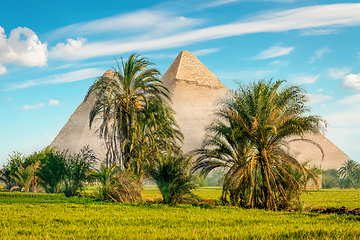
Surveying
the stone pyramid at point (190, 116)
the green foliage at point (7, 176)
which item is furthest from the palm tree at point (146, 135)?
the stone pyramid at point (190, 116)

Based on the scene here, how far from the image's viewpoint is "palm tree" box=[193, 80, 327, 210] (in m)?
15.4

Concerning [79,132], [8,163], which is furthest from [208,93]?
[8,163]

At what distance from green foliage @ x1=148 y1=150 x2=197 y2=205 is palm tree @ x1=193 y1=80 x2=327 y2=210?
77.2 inches

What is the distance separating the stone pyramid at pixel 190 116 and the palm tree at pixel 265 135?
79.3 meters

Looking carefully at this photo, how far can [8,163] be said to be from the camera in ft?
102

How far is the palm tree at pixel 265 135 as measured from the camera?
15.4 meters

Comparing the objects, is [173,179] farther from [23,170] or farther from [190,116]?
[190,116]

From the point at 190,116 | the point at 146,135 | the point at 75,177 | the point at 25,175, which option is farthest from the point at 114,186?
the point at 190,116

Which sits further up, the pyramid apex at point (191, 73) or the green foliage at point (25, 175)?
the pyramid apex at point (191, 73)

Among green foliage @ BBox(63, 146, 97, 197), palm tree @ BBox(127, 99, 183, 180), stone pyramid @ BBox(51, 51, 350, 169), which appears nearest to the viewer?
green foliage @ BBox(63, 146, 97, 197)

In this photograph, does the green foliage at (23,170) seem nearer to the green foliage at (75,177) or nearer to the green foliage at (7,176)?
the green foliage at (7,176)

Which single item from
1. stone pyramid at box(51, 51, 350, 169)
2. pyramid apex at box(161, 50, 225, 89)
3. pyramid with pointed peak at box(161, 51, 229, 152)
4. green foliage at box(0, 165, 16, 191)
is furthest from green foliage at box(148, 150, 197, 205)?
pyramid apex at box(161, 50, 225, 89)

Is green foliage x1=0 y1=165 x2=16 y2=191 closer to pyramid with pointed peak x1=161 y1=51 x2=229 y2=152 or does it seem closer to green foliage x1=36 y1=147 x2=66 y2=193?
green foliage x1=36 y1=147 x2=66 y2=193

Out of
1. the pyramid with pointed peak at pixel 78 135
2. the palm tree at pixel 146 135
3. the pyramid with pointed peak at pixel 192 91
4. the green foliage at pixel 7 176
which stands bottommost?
the green foliage at pixel 7 176
